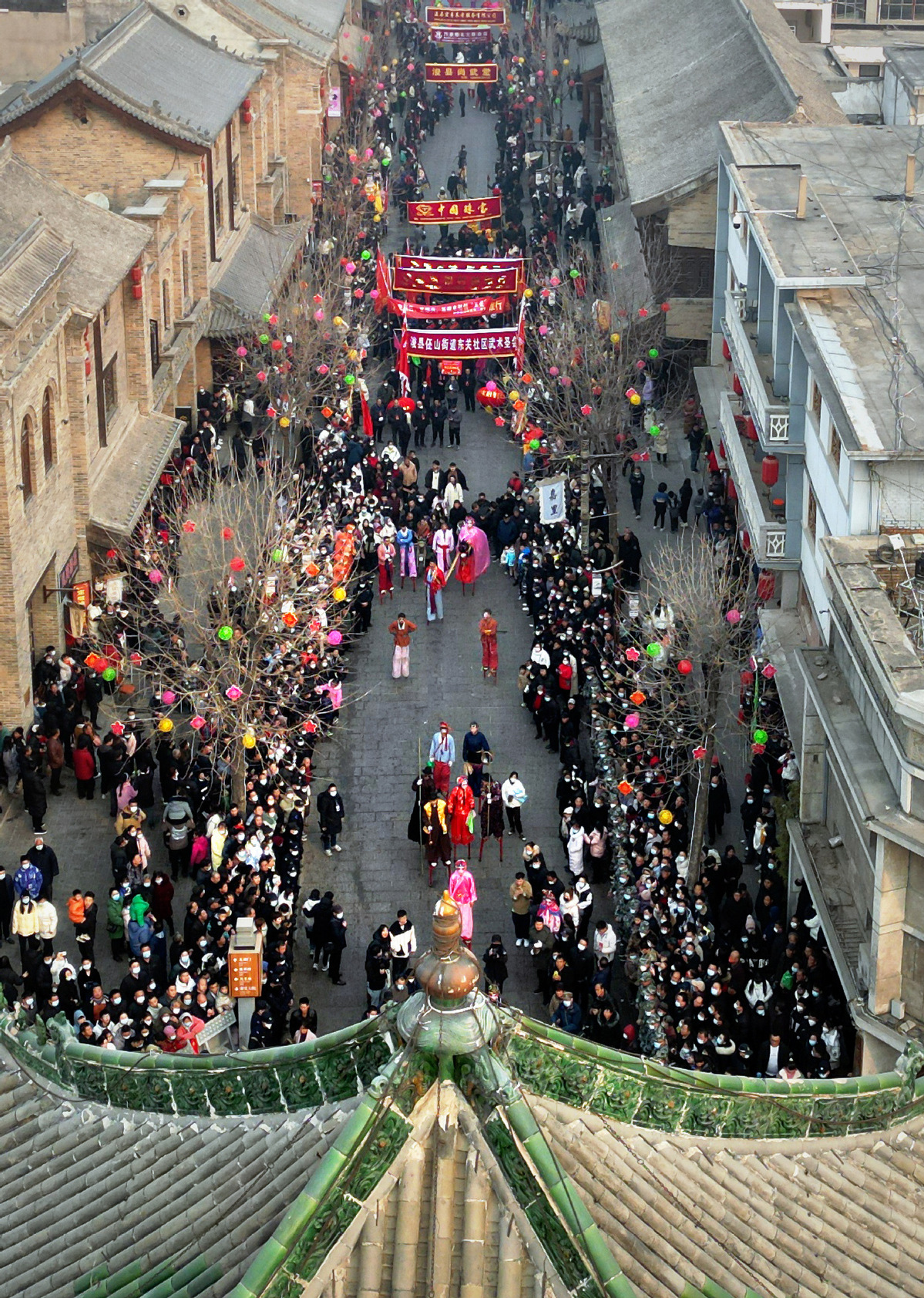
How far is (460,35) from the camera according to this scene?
85812 mm

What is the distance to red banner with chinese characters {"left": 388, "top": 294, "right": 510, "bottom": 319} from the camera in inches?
1763

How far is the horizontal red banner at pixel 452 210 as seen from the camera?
173 ft

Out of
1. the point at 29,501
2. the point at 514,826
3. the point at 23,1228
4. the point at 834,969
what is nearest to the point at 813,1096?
the point at 23,1228

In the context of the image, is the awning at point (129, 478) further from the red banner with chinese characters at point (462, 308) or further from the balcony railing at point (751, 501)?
the balcony railing at point (751, 501)

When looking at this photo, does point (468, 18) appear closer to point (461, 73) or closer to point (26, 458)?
point (461, 73)

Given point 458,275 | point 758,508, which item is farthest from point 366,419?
point 758,508

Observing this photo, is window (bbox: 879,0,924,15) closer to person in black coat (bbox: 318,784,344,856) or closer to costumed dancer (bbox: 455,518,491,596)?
costumed dancer (bbox: 455,518,491,596)

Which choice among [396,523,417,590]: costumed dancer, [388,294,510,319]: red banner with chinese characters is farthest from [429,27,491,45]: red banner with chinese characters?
[396,523,417,590]: costumed dancer

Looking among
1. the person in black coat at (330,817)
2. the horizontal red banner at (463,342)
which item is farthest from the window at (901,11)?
the person in black coat at (330,817)

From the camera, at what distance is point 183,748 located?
107 feet

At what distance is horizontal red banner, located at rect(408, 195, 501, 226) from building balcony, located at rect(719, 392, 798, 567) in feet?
50.1

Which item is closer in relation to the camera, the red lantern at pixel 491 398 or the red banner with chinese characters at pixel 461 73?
the red lantern at pixel 491 398

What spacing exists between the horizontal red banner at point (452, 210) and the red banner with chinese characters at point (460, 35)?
33.4 m

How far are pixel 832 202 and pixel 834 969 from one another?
17313 mm
